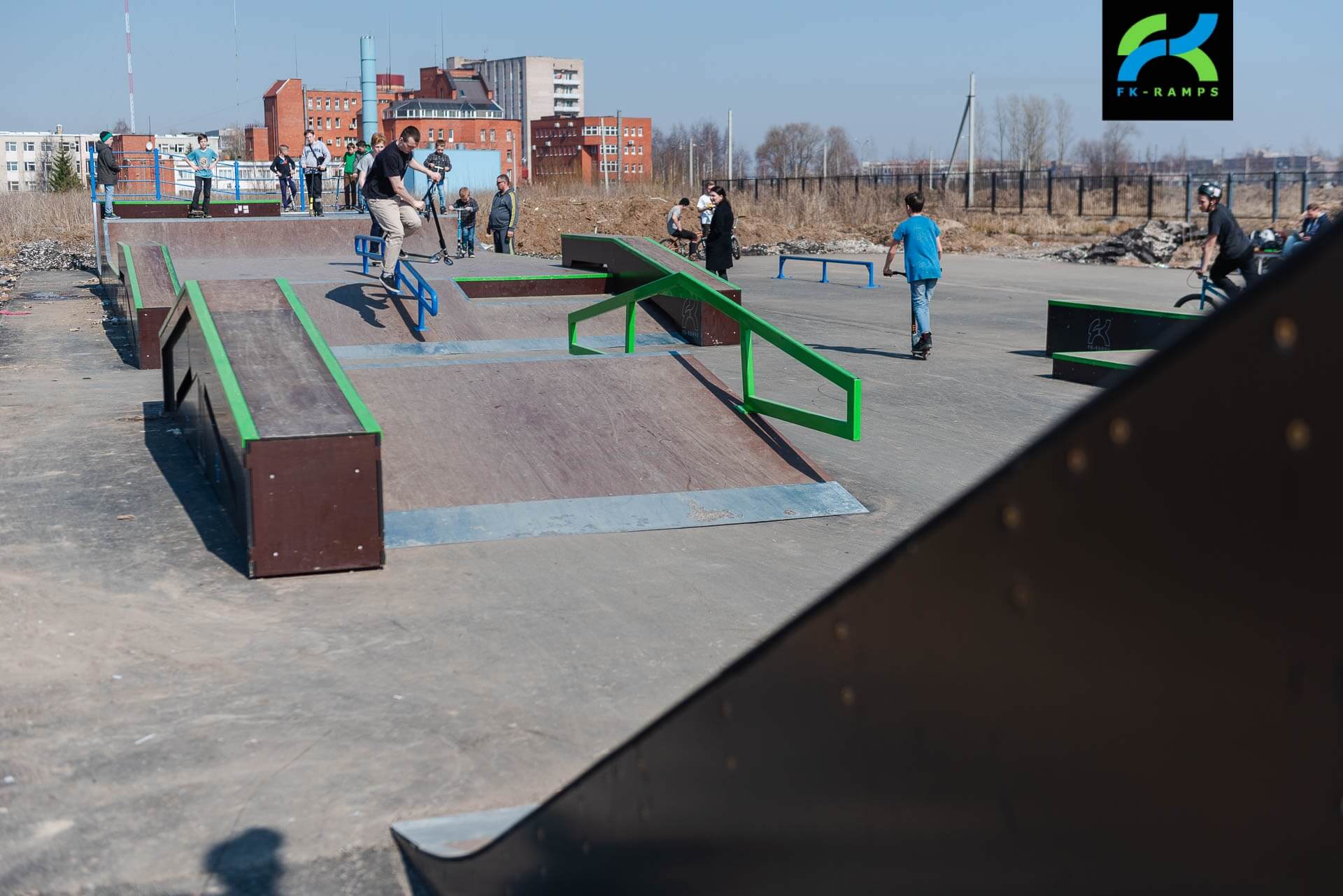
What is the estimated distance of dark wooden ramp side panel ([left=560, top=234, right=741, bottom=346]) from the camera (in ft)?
49.1

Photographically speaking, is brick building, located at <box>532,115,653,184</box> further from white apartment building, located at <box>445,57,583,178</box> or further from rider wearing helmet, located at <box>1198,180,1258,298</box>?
rider wearing helmet, located at <box>1198,180,1258,298</box>

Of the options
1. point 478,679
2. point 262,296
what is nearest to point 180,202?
point 262,296

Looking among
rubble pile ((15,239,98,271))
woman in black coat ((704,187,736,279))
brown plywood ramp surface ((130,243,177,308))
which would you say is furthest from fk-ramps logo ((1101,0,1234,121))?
rubble pile ((15,239,98,271))

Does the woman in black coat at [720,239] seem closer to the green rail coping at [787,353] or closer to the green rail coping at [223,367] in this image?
the green rail coping at [787,353]

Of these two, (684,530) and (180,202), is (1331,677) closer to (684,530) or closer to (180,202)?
(684,530)

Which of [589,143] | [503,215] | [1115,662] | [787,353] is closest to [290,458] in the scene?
[787,353]

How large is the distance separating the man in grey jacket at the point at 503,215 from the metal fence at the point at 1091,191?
2013cm

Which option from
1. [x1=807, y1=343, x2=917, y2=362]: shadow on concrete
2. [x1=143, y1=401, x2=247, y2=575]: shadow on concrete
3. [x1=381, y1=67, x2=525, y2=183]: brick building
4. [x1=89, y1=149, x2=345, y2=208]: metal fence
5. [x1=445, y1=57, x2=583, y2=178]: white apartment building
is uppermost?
[x1=445, y1=57, x2=583, y2=178]: white apartment building

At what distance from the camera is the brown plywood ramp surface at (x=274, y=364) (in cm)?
643

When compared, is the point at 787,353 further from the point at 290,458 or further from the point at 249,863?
the point at 249,863

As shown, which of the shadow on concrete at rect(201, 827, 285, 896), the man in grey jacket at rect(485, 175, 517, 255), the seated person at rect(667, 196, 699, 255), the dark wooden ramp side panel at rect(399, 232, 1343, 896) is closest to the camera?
the dark wooden ramp side panel at rect(399, 232, 1343, 896)

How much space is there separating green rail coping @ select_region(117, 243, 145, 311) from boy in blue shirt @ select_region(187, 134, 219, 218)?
24.5 ft

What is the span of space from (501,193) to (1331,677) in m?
24.9

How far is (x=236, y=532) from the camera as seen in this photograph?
7.03 metres
